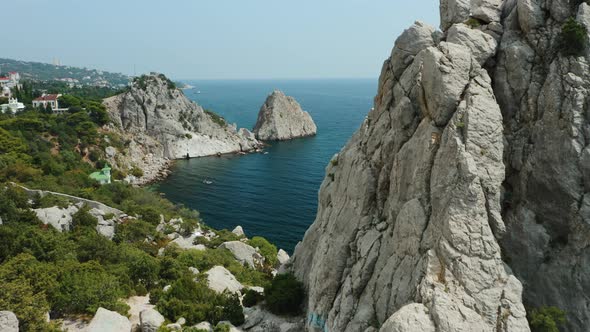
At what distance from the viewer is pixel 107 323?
24.4m

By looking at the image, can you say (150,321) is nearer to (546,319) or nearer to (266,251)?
(546,319)

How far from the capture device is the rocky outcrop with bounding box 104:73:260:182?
5064 inches

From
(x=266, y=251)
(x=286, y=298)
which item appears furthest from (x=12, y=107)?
(x=286, y=298)

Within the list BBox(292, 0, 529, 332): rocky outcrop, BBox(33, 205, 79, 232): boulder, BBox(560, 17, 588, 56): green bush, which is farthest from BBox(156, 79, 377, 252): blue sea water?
BBox(560, 17, 588, 56): green bush

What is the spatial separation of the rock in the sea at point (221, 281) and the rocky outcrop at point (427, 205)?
1196 cm

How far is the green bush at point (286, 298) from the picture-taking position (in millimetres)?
28125

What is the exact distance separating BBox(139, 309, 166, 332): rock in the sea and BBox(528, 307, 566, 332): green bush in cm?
2029

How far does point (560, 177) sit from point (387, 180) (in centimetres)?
787

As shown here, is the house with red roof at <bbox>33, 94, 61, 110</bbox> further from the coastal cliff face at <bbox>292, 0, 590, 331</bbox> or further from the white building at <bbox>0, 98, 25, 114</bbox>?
the coastal cliff face at <bbox>292, 0, 590, 331</bbox>

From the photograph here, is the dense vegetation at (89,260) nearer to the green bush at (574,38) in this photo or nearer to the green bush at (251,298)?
the green bush at (251,298)

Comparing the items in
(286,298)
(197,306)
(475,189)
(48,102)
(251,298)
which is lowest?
(251,298)

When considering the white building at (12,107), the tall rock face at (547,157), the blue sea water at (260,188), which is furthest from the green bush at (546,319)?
the white building at (12,107)

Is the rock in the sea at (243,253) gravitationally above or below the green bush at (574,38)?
below

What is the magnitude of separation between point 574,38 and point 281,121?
501 ft
